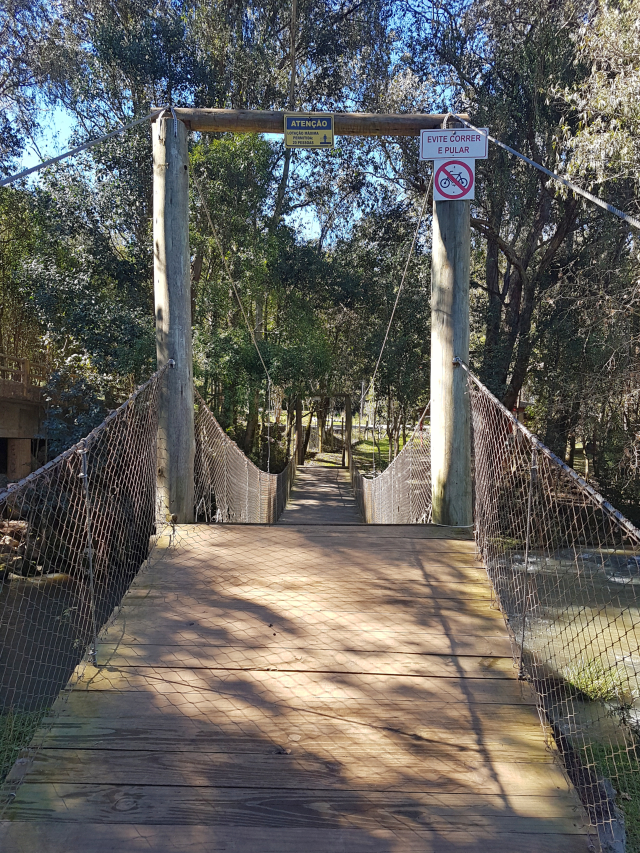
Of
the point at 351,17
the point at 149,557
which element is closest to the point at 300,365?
the point at 351,17

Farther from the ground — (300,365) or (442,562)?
(300,365)

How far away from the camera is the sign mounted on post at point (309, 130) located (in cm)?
313

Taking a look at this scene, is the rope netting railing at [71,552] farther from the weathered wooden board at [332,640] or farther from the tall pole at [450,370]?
the tall pole at [450,370]

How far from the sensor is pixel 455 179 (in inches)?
121

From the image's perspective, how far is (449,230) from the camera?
3086 millimetres

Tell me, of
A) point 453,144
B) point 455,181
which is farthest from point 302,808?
point 453,144

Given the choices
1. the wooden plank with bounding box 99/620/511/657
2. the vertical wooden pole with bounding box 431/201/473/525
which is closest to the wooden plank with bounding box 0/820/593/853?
the wooden plank with bounding box 99/620/511/657

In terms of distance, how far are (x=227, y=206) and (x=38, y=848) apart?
29.9 feet

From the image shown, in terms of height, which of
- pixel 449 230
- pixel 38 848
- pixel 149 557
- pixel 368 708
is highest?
pixel 449 230

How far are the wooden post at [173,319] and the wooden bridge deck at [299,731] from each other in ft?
2.20

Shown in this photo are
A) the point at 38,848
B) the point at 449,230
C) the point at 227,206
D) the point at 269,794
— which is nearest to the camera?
the point at 38,848

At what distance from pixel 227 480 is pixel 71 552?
5.27ft

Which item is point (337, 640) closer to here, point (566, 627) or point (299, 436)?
point (566, 627)

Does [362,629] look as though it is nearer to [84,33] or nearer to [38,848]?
[38,848]
